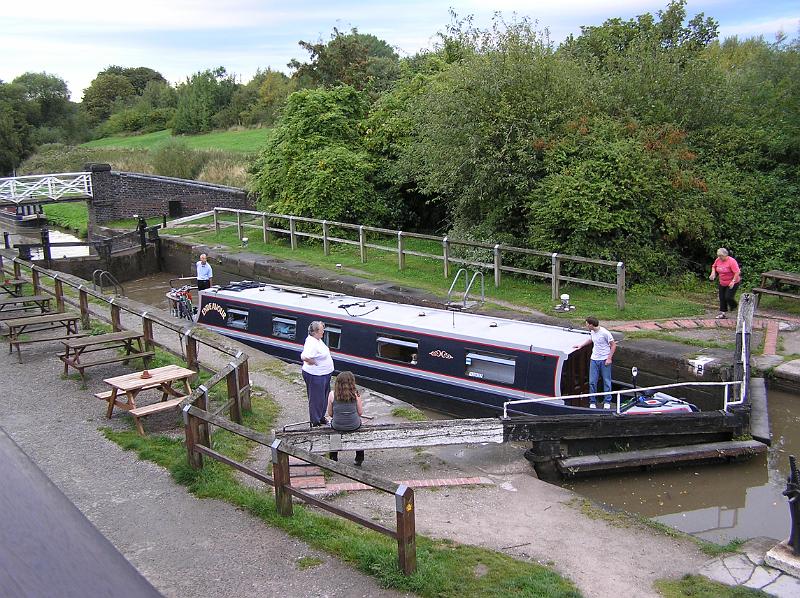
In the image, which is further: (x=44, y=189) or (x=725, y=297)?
(x=44, y=189)

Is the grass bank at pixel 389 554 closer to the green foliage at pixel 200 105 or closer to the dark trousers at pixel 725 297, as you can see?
the dark trousers at pixel 725 297

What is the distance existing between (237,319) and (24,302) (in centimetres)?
366

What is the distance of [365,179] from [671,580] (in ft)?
58.8

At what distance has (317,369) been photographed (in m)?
8.13

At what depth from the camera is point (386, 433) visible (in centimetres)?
820

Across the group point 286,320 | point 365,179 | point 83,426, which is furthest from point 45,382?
point 365,179

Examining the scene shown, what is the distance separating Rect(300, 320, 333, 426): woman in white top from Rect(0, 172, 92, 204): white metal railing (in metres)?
21.0

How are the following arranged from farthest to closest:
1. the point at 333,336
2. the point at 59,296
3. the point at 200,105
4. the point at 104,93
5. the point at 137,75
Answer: the point at 137,75 < the point at 104,93 < the point at 200,105 < the point at 59,296 < the point at 333,336

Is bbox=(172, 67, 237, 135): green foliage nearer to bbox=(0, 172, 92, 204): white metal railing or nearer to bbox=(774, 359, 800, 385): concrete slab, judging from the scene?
bbox=(0, 172, 92, 204): white metal railing

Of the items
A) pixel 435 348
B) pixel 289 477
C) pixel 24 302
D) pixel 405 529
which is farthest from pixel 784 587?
pixel 24 302

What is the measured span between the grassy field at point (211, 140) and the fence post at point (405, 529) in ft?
113

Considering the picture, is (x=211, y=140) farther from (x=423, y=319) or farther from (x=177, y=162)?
(x=423, y=319)

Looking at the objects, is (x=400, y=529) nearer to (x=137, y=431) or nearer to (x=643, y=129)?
(x=137, y=431)

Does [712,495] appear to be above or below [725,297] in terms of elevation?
below
